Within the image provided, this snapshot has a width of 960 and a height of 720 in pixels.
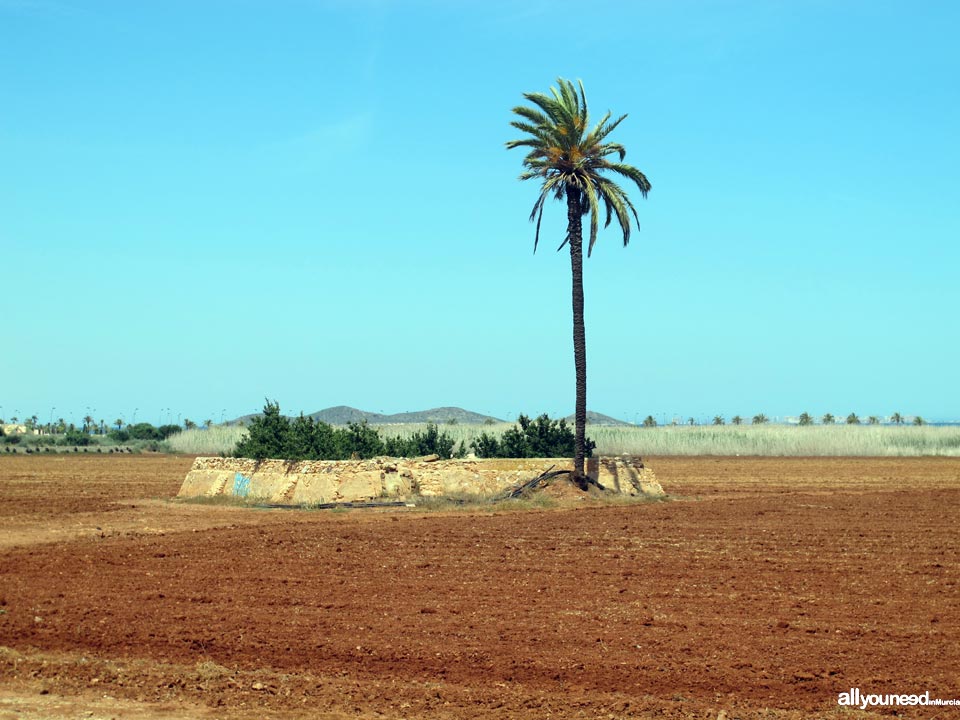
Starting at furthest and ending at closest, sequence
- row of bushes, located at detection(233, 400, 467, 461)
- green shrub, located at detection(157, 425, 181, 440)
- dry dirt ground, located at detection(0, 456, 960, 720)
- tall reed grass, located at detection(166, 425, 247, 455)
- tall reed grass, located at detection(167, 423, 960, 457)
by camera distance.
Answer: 1. green shrub, located at detection(157, 425, 181, 440)
2. tall reed grass, located at detection(166, 425, 247, 455)
3. tall reed grass, located at detection(167, 423, 960, 457)
4. row of bushes, located at detection(233, 400, 467, 461)
5. dry dirt ground, located at detection(0, 456, 960, 720)

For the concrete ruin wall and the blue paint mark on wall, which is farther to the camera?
the blue paint mark on wall

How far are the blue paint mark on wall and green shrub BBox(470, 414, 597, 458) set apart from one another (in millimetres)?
9149

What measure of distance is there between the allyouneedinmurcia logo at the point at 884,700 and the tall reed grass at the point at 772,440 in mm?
68956

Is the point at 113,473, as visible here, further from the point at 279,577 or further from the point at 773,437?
the point at 773,437

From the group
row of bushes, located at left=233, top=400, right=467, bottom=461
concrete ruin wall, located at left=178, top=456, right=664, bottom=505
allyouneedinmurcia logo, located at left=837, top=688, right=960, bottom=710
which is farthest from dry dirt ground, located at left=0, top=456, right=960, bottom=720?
row of bushes, located at left=233, top=400, right=467, bottom=461

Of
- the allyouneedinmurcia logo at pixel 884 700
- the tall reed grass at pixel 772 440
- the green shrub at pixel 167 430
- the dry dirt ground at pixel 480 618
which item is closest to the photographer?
the allyouneedinmurcia logo at pixel 884 700

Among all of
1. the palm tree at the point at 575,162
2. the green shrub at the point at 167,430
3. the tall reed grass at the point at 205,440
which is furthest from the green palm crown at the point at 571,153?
the green shrub at the point at 167,430

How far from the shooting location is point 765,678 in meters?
11.7

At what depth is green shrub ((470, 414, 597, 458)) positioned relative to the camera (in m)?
41.0

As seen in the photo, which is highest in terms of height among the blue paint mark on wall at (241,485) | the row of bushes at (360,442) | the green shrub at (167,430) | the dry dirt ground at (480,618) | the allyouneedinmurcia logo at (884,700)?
the green shrub at (167,430)

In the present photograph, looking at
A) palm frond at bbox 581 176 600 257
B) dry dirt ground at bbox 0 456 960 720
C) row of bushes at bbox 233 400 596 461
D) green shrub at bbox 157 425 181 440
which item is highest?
palm frond at bbox 581 176 600 257

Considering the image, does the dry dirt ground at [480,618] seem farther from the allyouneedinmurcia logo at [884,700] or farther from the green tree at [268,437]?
the green tree at [268,437]

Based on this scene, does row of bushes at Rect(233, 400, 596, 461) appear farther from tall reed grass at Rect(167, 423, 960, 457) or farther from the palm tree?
tall reed grass at Rect(167, 423, 960, 457)

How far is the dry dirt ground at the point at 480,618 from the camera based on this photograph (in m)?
11.4
